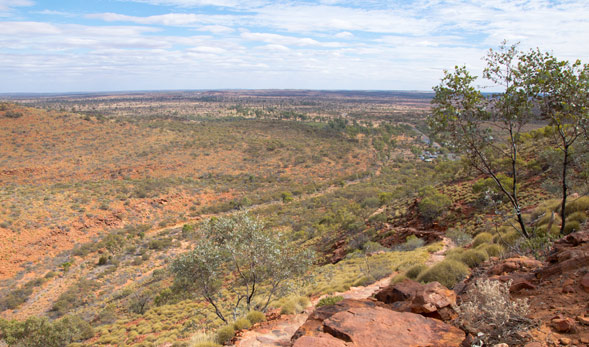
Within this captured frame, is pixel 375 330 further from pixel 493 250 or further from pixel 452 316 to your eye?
pixel 493 250

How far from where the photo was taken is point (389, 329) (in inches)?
227

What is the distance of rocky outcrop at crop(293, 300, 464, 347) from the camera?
17.7ft

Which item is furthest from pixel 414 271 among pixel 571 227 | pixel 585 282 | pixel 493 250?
pixel 585 282

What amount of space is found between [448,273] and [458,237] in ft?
25.2

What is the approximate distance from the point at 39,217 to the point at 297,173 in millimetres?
33674

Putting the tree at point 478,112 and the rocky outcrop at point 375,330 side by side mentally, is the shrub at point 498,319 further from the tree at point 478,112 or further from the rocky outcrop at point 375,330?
the tree at point 478,112

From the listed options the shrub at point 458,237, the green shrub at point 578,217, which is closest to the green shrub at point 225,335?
the green shrub at point 578,217

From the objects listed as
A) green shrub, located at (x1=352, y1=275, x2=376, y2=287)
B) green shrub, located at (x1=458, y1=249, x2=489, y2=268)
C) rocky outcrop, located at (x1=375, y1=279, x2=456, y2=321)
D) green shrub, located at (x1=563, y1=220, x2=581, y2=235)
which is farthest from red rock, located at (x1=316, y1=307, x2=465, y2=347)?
green shrub, located at (x1=563, y1=220, x2=581, y2=235)

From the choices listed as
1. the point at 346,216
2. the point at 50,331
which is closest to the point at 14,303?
the point at 50,331

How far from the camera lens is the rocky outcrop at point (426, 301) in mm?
6359

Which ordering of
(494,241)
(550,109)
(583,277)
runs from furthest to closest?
(494,241) → (550,109) → (583,277)

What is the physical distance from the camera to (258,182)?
4731 centimetres

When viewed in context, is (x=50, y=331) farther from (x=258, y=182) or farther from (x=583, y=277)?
(x=258, y=182)

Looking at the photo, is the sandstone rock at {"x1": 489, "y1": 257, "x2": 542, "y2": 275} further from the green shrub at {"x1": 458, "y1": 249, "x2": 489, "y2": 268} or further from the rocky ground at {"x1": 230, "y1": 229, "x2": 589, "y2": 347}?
the green shrub at {"x1": 458, "y1": 249, "x2": 489, "y2": 268}
